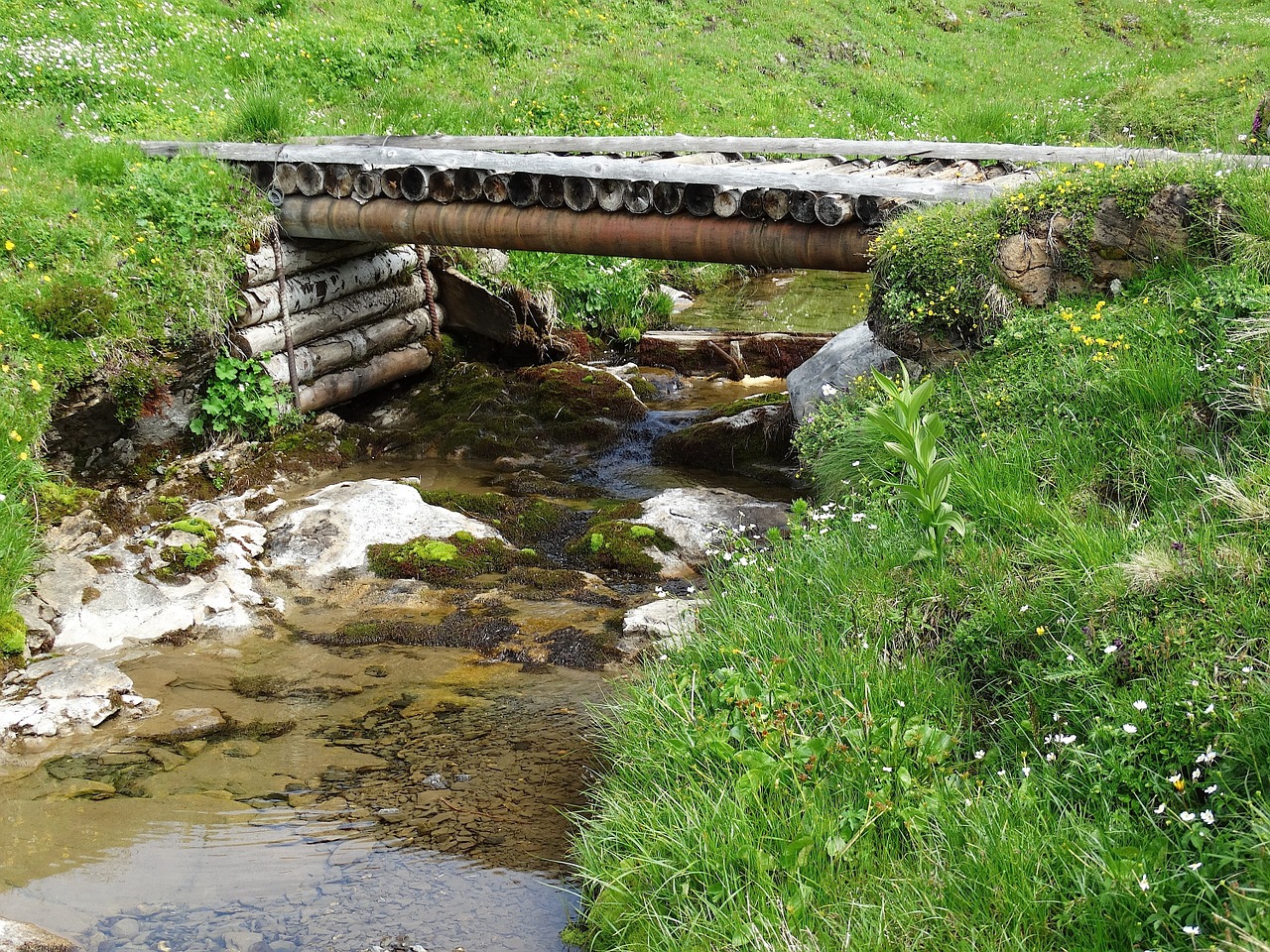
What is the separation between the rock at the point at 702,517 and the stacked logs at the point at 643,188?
94.5 inches

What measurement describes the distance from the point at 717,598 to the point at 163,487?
578 cm

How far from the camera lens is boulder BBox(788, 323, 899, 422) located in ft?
28.7

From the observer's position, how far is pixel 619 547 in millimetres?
8109

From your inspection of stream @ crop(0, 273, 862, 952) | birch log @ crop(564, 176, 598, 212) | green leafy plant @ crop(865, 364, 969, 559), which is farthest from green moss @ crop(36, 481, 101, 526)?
green leafy plant @ crop(865, 364, 969, 559)

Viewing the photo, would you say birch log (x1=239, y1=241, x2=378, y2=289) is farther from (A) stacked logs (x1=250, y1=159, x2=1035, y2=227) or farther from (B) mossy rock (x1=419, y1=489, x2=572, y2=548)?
(B) mossy rock (x1=419, y1=489, x2=572, y2=548)

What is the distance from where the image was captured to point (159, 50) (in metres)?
14.7

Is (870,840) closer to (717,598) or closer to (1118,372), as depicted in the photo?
(717,598)

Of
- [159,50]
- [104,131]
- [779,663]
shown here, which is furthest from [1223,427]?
[159,50]

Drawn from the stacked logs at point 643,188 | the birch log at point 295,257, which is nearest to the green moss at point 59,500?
the birch log at point 295,257

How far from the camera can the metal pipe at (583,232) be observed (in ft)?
27.0

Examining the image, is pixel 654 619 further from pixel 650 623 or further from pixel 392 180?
pixel 392 180

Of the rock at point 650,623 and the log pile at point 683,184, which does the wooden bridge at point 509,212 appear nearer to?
the log pile at point 683,184

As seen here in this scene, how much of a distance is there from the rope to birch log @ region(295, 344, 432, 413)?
0.74 feet

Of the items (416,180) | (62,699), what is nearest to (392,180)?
(416,180)
